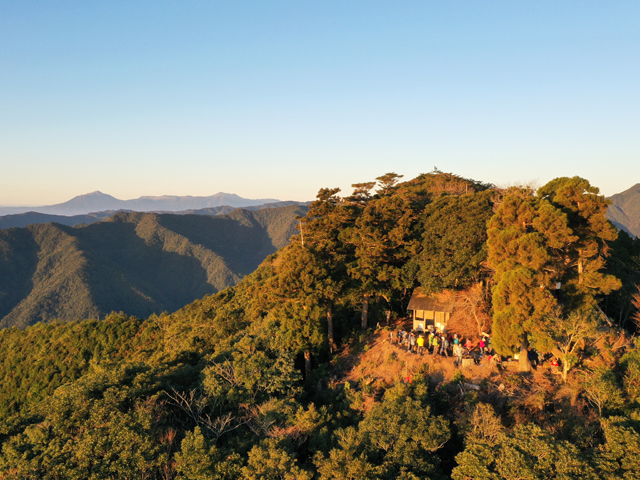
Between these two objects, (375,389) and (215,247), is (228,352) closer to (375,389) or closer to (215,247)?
(375,389)

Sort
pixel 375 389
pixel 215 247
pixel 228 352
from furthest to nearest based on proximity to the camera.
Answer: pixel 215 247 < pixel 228 352 < pixel 375 389

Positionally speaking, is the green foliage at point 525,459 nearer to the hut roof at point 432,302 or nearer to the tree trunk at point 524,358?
the tree trunk at point 524,358

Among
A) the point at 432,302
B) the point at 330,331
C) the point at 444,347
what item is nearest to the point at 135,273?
the point at 330,331

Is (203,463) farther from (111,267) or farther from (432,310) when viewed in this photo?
(111,267)

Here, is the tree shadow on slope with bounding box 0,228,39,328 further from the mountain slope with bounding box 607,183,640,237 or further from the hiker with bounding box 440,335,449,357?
the mountain slope with bounding box 607,183,640,237

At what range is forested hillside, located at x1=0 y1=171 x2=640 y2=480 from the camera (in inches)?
474

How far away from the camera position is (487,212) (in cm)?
2248

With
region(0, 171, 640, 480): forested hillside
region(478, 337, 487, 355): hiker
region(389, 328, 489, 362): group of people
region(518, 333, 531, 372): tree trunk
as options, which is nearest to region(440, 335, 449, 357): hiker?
region(389, 328, 489, 362): group of people

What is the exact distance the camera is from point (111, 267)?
131 metres

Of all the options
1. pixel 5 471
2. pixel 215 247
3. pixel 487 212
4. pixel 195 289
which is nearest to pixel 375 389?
pixel 487 212

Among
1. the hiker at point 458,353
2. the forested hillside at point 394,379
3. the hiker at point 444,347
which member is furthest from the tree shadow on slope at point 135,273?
the hiker at point 458,353

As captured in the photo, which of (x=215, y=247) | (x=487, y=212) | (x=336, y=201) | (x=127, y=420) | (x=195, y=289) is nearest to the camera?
(x=127, y=420)

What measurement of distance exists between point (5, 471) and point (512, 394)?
18971 millimetres

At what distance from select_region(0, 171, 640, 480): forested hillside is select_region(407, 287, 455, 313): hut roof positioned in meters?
0.53
